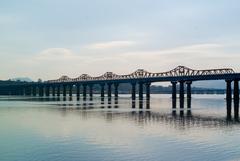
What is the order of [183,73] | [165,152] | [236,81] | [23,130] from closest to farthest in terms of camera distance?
1. [165,152]
2. [23,130]
3. [236,81]
4. [183,73]

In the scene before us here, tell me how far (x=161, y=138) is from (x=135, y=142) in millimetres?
4443

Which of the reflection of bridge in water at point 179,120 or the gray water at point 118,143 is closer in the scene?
the gray water at point 118,143

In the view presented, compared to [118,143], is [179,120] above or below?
below

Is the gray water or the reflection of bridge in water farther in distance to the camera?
the reflection of bridge in water

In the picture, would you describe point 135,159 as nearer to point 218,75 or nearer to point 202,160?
point 202,160

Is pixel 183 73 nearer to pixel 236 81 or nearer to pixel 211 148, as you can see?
pixel 236 81

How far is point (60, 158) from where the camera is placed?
30828 mm

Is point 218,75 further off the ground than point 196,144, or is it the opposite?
point 218,75

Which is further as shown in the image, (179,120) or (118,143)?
(179,120)

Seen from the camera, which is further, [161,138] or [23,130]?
[23,130]

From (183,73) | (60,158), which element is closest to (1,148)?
(60,158)

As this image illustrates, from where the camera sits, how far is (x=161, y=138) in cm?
4259

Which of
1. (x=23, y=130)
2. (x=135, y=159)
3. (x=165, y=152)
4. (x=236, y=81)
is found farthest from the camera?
(x=236, y=81)

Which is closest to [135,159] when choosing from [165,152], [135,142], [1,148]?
[165,152]
